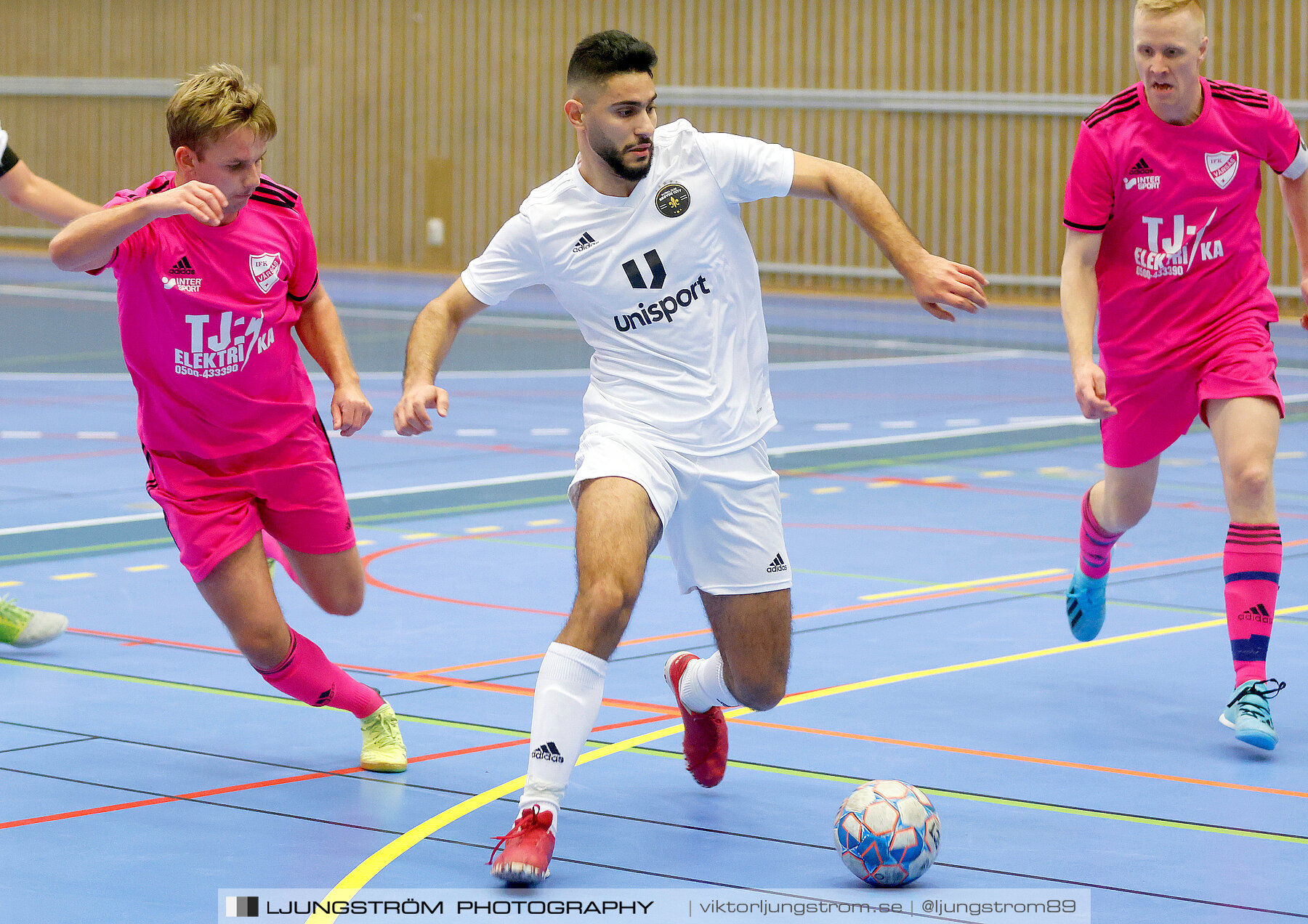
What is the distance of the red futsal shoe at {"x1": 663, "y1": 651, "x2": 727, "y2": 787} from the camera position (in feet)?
16.7

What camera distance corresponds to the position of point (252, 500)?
5.39m

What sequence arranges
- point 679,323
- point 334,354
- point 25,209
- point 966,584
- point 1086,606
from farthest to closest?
point 966,584 → point 1086,606 → point 25,209 → point 334,354 → point 679,323

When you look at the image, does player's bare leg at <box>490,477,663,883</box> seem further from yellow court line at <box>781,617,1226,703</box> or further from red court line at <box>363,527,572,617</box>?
red court line at <box>363,527,572,617</box>

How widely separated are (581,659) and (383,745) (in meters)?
1.09

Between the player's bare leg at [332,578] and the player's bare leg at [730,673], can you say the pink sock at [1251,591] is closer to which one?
the player's bare leg at [730,673]

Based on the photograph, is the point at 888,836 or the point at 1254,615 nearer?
the point at 888,836

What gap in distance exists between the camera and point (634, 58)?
15.7 feet

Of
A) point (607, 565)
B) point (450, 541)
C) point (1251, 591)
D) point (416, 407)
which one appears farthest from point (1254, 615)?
point (450, 541)

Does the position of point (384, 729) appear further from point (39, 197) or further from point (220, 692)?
point (39, 197)

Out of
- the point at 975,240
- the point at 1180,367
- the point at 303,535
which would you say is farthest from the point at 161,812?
the point at 975,240

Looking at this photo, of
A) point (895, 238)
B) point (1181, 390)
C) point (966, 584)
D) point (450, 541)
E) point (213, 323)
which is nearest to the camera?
point (895, 238)

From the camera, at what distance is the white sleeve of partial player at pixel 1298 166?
612cm

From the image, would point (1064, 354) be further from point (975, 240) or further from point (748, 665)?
point (748, 665)

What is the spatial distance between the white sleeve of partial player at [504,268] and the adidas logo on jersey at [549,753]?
1.27 m
